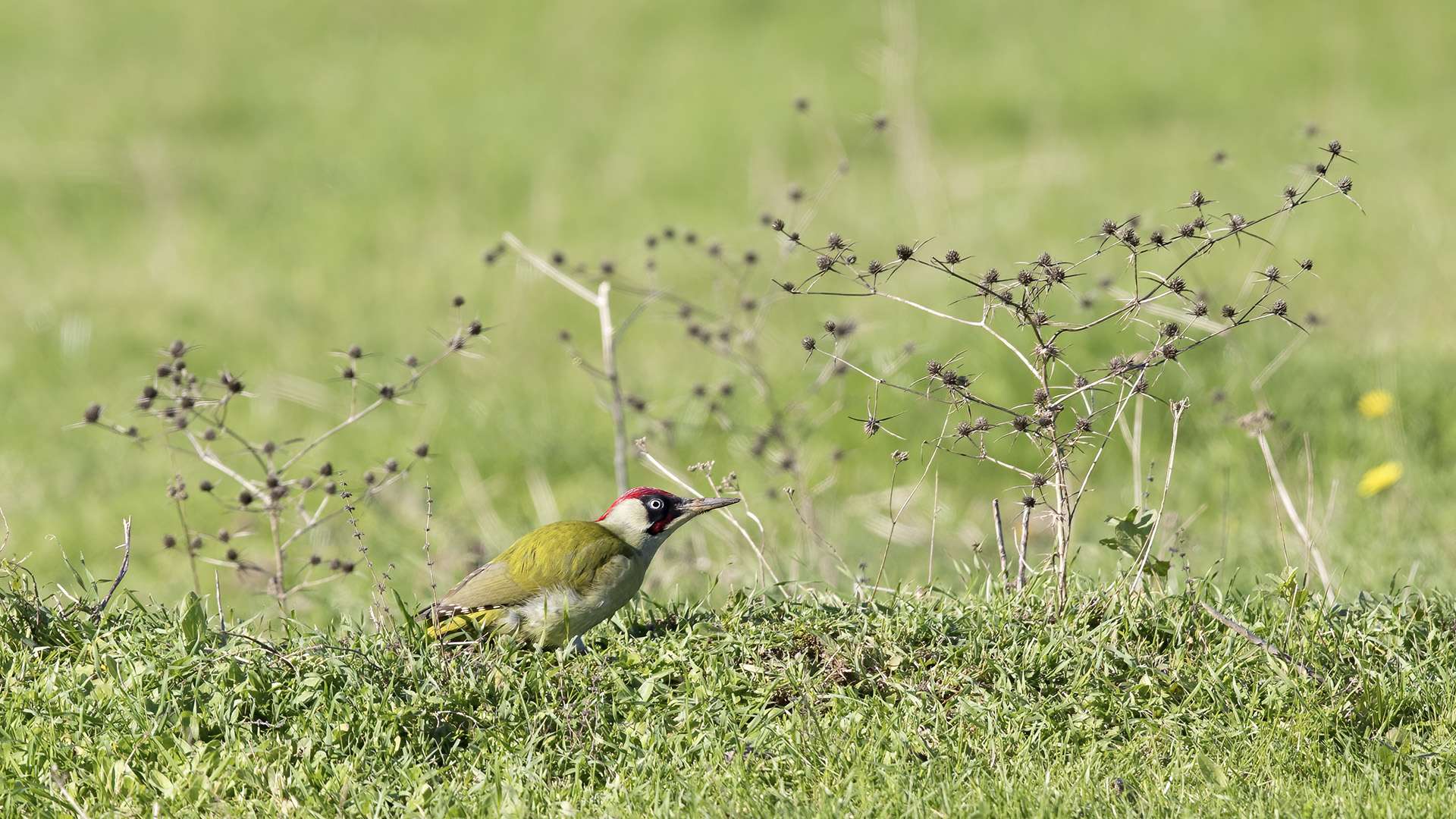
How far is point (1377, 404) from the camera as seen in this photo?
8.27m

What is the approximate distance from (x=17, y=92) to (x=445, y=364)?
30.8 feet

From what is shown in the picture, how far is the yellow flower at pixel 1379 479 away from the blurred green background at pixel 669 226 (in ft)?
0.58

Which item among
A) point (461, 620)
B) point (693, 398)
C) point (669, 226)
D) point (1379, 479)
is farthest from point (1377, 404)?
point (461, 620)

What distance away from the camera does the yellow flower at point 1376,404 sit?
8242 millimetres

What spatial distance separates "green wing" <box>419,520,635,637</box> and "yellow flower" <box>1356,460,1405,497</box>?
4.54 metres

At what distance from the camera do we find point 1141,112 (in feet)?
51.6

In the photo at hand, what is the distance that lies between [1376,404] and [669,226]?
5.11m

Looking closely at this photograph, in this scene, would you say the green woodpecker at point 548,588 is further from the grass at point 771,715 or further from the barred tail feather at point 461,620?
the grass at point 771,715

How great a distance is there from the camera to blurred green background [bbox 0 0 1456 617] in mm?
8320

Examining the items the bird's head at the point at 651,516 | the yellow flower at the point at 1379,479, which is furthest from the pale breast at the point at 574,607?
the yellow flower at the point at 1379,479

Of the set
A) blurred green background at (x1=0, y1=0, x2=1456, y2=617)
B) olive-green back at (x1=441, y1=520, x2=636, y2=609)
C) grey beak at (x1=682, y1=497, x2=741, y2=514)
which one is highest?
grey beak at (x1=682, y1=497, x2=741, y2=514)

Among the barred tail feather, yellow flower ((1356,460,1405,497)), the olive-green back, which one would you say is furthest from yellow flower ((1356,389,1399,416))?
the barred tail feather

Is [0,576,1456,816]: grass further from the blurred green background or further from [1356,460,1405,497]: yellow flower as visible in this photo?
[1356,460,1405,497]: yellow flower

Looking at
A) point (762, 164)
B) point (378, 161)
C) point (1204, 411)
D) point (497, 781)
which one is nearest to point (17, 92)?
point (378, 161)
